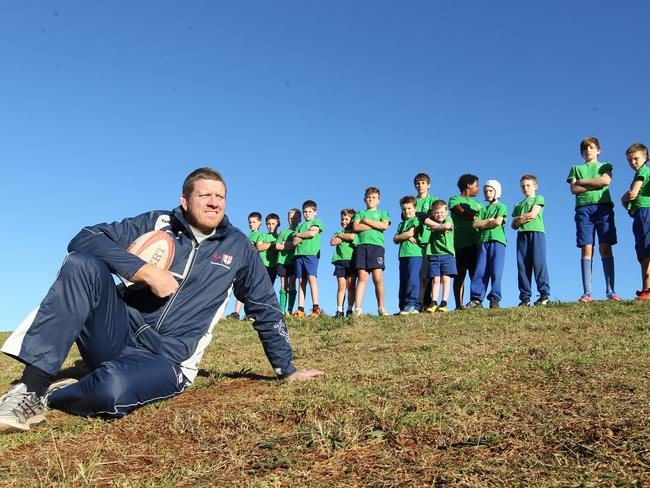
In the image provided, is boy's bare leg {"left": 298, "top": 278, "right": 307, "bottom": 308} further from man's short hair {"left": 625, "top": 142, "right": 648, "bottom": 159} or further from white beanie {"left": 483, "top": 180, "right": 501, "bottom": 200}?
man's short hair {"left": 625, "top": 142, "right": 648, "bottom": 159}

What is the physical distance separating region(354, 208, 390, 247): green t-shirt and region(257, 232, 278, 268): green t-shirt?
3.30 m

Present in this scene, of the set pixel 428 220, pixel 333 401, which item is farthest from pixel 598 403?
pixel 428 220

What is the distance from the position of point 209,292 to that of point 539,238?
7610 millimetres

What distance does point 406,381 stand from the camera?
4.91 meters

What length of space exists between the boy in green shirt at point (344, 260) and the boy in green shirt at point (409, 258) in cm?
123

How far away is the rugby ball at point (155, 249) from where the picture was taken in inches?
195

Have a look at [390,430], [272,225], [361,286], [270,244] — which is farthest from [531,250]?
[390,430]

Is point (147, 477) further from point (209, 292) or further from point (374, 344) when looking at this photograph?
point (374, 344)

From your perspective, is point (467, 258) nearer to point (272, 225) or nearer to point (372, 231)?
point (372, 231)

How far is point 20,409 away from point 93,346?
2.11ft

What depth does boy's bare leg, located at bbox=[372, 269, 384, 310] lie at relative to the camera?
1224cm

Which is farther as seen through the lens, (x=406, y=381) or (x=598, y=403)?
(x=406, y=381)

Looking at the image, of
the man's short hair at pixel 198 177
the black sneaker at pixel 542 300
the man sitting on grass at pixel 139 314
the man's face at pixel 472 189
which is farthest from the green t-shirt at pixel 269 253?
the man's short hair at pixel 198 177

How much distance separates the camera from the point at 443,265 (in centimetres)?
1190
